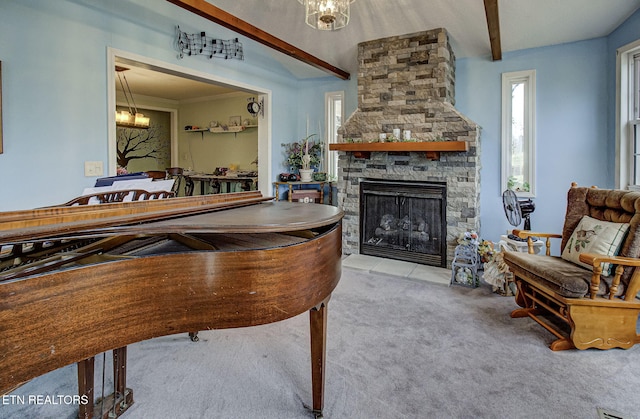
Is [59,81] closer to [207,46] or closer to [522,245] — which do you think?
[207,46]

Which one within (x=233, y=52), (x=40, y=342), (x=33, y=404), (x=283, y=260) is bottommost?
(x=33, y=404)

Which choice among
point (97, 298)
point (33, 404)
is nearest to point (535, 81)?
point (97, 298)

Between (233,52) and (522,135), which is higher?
(233,52)

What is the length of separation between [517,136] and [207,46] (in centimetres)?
372

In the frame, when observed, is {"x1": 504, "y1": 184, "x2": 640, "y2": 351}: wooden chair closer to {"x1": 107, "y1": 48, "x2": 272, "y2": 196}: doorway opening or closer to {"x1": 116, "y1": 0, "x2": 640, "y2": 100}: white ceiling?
{"x1": 116, "y1": 0, "x2": 640, "y2": 100}: white ceiling

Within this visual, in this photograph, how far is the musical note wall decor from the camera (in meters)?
3.96

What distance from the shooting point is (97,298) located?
1.01 metres

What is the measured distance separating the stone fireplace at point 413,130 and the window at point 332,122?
803 mm

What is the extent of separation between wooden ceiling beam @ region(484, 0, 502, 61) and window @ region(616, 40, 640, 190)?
1.09 meters

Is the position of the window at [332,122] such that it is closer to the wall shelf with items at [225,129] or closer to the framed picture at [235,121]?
the wall shelf with items at [225,129]

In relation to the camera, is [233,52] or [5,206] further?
[233,52]

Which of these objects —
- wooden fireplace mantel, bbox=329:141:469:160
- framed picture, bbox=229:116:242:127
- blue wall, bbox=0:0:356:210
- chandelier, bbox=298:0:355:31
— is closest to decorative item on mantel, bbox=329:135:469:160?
wooden fireplace mantel, bbox=329:141:469:160

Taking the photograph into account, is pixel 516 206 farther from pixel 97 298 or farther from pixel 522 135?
pixel 97 298

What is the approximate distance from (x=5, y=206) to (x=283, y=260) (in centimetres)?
278
